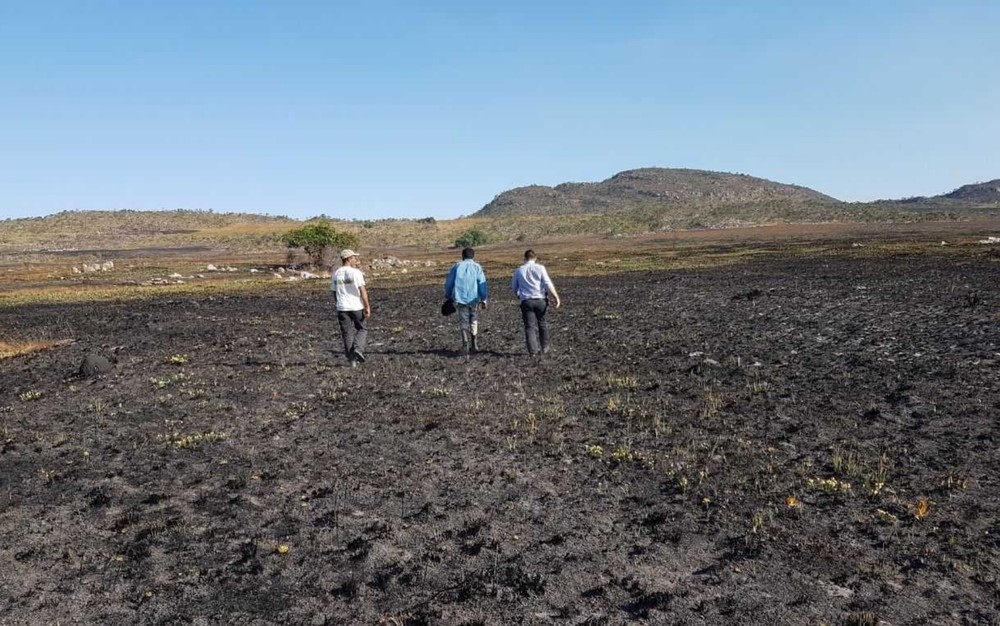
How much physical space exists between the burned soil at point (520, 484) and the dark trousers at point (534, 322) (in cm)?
70

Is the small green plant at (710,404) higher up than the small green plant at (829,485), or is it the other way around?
the small green plant at (710,404)

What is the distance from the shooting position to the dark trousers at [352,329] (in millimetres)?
14727

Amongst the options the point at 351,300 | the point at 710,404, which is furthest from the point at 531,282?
the point at 710,404

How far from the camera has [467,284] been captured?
15164 mm

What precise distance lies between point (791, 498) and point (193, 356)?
44.2 feet

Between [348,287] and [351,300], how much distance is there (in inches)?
10.4

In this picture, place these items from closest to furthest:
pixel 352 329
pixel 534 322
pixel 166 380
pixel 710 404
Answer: pixel 710 404
pixel 166 380
pixel 352 329
pixel 534 322

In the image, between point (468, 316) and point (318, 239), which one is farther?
point (318, 239)

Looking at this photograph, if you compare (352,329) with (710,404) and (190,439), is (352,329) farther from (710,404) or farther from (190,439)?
(710,404)

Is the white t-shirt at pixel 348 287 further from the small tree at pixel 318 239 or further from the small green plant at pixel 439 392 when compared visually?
the small tree at pixel 318 239

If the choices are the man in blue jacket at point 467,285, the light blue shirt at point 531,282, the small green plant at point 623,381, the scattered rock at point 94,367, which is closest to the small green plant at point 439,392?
the small green plant at point 623,381

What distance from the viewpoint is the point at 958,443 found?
869 centimetres

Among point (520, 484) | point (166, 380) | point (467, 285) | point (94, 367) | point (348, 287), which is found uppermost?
point (348, 287)

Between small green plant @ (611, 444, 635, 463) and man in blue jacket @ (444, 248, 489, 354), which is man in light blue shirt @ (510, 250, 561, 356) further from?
small green plant @ (611, 444, 635, 463)
